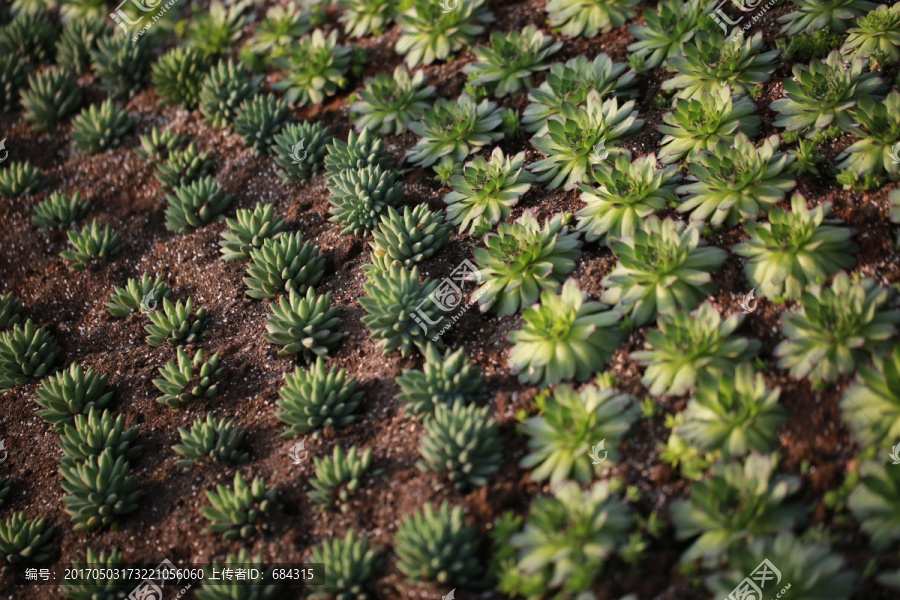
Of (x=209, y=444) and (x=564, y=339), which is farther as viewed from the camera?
(x=209, y=444)

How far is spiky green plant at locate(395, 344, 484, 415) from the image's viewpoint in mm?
3816

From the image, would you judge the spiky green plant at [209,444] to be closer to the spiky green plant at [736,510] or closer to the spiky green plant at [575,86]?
the spiky green plant at [736,510]

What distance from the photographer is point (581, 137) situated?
4508 millimetres

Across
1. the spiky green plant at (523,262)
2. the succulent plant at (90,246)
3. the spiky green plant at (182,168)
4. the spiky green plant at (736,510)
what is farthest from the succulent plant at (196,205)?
the spiky green plant at (736,510)

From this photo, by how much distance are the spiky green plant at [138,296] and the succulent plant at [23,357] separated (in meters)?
0.49

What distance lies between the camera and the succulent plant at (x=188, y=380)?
171 inches

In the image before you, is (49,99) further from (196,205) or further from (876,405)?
(876,405)

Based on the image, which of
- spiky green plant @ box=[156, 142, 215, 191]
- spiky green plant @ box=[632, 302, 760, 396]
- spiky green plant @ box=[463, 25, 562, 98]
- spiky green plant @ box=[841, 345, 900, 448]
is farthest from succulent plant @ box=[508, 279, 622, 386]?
spiky green plant @ box=[156, 142, 215, 191]

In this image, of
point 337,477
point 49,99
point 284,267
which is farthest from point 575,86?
point 49,99

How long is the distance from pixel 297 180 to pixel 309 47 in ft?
3.98

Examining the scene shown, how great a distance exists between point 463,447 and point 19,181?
463 cm

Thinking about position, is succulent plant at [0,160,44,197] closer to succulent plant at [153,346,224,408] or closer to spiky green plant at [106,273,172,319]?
spiky green plant at [106,273,172,319]

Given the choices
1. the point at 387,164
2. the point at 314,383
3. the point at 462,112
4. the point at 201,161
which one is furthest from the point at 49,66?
the point at 314,383

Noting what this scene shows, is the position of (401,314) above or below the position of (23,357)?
below
